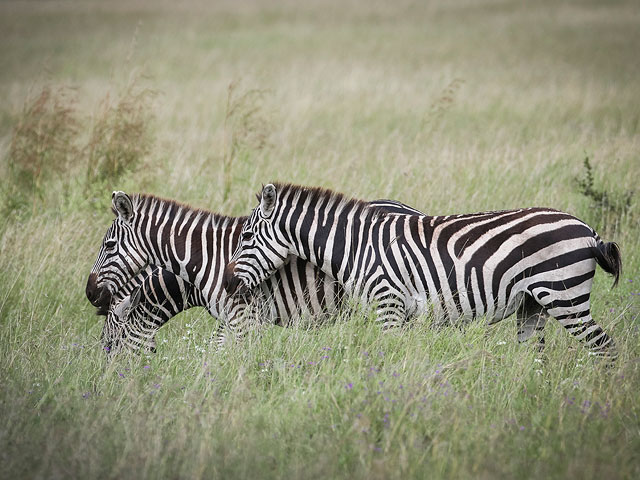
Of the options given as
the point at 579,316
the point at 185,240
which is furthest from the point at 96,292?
the point at 579,316

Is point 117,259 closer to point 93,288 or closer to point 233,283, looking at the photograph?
point 93,288

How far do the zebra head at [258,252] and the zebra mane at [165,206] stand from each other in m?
0.47

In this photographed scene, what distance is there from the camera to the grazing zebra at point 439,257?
533cm

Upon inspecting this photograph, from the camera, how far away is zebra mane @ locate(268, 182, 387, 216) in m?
6.11

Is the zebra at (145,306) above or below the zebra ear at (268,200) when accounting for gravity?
below

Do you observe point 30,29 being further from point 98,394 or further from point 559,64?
point 98,394

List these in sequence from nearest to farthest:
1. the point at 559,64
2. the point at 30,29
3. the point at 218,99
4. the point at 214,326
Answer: the point at 214,326
the point at 218,99
the point at 559,64
the point at 30,29

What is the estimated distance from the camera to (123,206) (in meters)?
6.14

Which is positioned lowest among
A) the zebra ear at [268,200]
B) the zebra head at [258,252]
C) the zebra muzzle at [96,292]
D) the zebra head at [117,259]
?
the zebra muzzle at [96,292]

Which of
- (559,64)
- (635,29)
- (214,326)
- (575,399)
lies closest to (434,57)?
(559,64)

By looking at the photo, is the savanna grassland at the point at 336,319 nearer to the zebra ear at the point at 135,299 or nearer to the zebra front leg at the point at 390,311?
the zebra front leg at the point at 390,311

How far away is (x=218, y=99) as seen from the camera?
1738 centimetres

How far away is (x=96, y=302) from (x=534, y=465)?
3.98 m

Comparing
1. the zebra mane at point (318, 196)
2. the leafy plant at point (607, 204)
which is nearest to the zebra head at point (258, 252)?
the zebra mane at point (318, 196)
